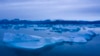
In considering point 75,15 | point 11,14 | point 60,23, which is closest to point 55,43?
point 60,23

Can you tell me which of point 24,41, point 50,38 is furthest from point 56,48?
point 24,41

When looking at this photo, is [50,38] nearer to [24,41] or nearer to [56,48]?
[56,48]

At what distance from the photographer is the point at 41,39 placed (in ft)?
5.78

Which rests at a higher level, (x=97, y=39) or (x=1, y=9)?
(x=1, y=9)

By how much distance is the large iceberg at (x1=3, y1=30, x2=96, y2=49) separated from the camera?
5.80 ft

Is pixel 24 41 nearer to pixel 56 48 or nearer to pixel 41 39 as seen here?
pixel 41 39

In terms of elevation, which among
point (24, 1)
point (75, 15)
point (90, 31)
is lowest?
point (90, 31)

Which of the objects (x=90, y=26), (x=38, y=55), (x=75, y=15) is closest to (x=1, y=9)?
(x=38, y=55)

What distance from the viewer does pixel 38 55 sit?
1801 millimetres

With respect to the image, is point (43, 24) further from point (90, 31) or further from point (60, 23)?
point (90, 31)

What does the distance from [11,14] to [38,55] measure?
1.30ft

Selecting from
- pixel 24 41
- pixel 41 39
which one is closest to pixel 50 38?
pixel 41 39

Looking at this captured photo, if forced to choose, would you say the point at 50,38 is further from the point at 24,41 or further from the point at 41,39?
the point at 24,41

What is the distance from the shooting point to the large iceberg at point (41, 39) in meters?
1.77
